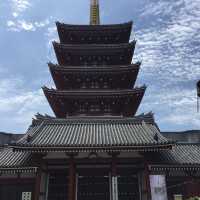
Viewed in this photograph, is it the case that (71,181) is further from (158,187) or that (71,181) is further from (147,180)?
(158,187)

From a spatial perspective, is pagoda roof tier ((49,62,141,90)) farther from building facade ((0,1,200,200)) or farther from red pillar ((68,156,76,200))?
red pillar ((68,156,76,200))

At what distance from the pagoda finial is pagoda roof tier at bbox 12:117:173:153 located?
44.1ft

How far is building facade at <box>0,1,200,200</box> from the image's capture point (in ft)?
56.1

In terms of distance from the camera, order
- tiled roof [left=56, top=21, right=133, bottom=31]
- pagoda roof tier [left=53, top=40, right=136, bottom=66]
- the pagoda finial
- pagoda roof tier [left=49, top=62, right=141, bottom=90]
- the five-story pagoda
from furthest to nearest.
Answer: the pagoda finial < tiled roof [left=56, top=21, right=133, bottom=31] < pagoda roof tier [left=53, top=40, right=136, bottom=66] < pagoda roof tier [left=49, top=62, right=141, bottom=90] < the five-story pagoda

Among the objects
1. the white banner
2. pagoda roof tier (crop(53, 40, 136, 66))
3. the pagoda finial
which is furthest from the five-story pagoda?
the pagoda finial

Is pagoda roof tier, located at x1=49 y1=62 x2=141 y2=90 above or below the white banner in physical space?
above

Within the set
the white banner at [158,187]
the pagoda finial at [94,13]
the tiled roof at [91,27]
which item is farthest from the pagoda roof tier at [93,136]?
the pagoda finial at [94,13]

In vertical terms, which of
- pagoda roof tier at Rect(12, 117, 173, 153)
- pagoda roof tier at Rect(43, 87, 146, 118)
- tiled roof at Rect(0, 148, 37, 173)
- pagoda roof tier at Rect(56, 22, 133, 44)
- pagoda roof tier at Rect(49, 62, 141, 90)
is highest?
pagoda roof tier at Rect(56, 22, 133, 44)

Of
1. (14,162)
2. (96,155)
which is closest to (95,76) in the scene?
(96,155)

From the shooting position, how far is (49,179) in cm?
1912

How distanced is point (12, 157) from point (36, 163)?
2.60 m

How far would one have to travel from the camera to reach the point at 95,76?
83.8 feet

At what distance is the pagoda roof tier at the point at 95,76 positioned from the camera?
82.0ft

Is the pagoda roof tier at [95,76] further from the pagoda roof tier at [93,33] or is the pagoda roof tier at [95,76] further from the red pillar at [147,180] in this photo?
the red pillar at [147,180]
